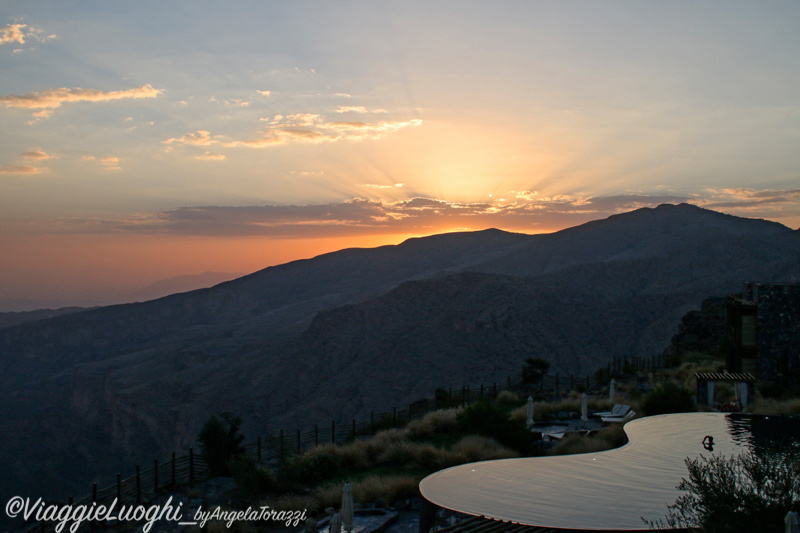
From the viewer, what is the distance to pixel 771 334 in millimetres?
20828

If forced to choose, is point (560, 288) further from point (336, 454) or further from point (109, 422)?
point (336, 454)

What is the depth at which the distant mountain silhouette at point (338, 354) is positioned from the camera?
4419cm

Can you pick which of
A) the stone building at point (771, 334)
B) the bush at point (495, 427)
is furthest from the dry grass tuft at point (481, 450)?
the stone building at point (771, 334)

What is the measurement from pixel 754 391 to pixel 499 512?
1500 centimetres

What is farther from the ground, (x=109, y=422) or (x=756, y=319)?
(x=756, y=319)

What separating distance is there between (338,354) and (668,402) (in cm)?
4083

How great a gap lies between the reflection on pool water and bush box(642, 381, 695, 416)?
3756mm

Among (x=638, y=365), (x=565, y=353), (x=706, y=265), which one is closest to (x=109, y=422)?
(x=565, y=353)

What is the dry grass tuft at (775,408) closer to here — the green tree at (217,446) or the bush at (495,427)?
the bush at (495,427)

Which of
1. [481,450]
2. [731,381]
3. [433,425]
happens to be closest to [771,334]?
[731,381]

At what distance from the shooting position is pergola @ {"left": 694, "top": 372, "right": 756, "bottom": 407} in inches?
693

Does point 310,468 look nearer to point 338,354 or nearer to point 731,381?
point 731,381

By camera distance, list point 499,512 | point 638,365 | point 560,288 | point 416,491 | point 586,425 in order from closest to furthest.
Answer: point 499,512 < point 416,491 < point 586,425 < point 638,365 < point 560,288

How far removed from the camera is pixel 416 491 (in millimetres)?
11266
